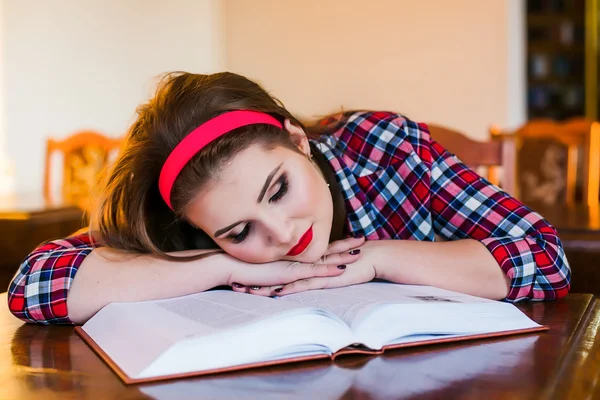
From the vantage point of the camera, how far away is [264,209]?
888 millimetres

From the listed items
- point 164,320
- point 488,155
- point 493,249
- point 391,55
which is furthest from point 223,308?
point 391,55

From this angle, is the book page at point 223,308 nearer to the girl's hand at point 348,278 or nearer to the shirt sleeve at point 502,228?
the girl's hand at point 348,278

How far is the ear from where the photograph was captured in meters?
1.03

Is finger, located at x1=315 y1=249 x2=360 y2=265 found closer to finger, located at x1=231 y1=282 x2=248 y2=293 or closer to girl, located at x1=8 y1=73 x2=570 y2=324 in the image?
girl, located at x1=8 y1=73 x2=570 y2=324

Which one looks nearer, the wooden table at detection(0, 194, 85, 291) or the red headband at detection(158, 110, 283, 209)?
the red headband at detection(158, 110, 283, 209)

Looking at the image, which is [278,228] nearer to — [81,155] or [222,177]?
[222,177]

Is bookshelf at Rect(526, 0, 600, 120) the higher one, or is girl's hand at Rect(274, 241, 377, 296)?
bookshelf at Rect(526, 0, 600, 120)

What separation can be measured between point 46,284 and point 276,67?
4072 millimetres

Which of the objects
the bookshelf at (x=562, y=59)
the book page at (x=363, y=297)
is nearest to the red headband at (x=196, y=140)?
the book page at (x=363, y=297)

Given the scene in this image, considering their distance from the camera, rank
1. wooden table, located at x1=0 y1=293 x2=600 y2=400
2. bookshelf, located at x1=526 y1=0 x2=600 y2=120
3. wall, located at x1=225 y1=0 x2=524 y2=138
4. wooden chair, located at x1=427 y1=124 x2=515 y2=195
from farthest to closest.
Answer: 1. bookshelf, located at x1=526 y1=0 x2=600 y2=120
2. wall, located at x1=225 y1=0 x2=524 y2=138
3. wooden chair, located at x1=427 y1=124 x2=515 y2=195
4. wooden table, located at x1=0 y1=293 x2=600 y2=400

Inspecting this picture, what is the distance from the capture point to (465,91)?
4.20 meters

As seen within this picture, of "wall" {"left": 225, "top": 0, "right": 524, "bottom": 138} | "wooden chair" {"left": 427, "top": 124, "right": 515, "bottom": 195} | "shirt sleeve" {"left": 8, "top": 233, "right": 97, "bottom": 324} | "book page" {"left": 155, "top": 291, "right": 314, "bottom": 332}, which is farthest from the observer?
"wall" {"left": 225, "top": 0, "right": 524, "bottom": 138}

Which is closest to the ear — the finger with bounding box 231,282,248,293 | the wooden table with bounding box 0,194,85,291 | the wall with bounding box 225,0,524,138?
the finger with bounding box 231,282,248,293

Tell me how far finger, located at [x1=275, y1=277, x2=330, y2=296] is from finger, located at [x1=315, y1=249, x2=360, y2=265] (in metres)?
0.03
